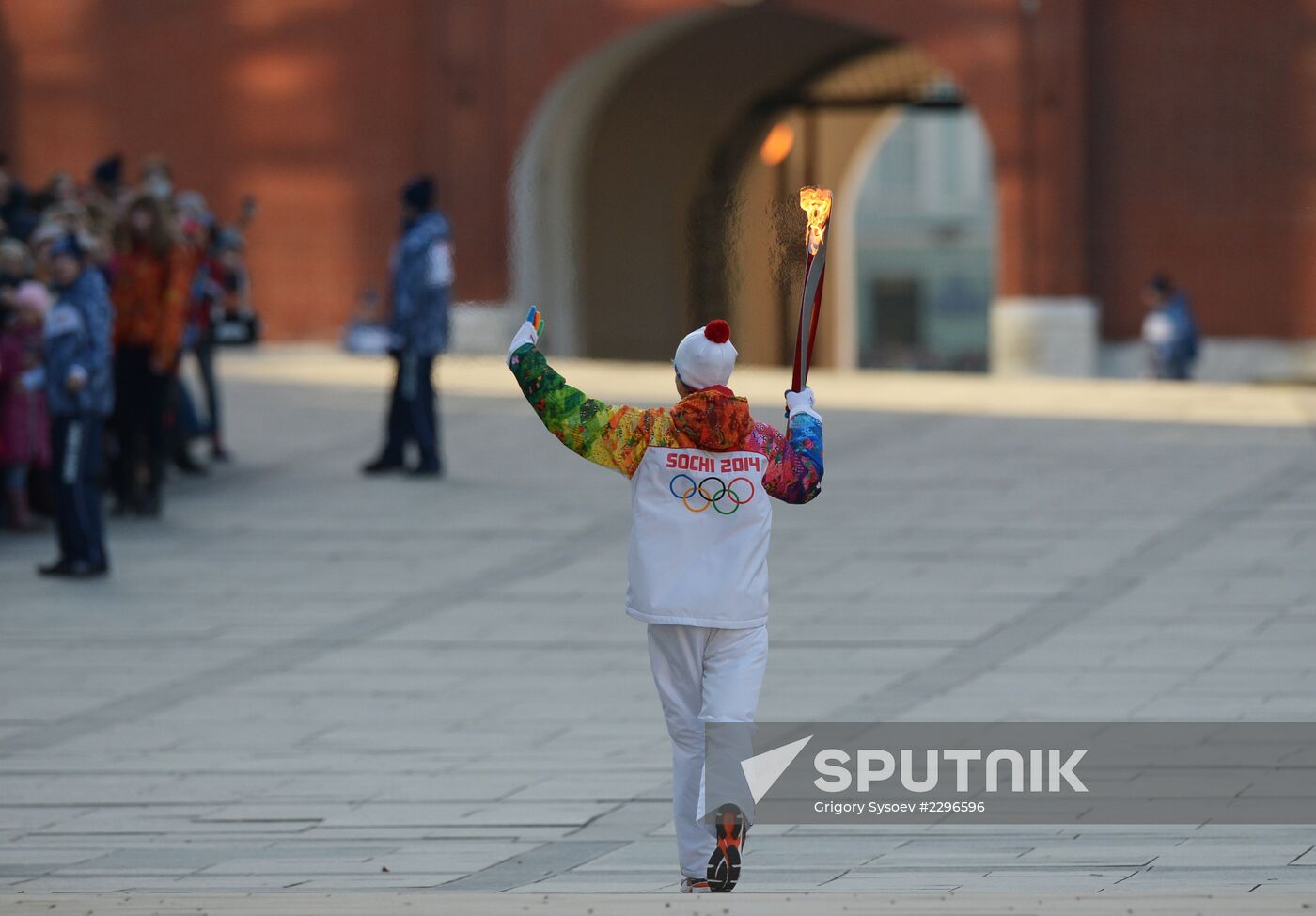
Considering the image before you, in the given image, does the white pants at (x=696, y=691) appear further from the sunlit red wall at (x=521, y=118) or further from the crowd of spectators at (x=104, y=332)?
the sunlit red wall at (x=521, y=118)

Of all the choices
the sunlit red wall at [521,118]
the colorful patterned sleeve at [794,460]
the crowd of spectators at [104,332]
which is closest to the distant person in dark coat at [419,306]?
the crowd of spectators at [104,332]

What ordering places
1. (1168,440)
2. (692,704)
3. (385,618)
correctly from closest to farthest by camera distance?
1. (692,704)
2. (385,618)
3. (1168,440)

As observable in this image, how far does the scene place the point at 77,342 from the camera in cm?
1027

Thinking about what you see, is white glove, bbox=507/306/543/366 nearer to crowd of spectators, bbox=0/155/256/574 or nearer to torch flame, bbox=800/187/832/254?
torch flame, bbox=800/187/832/254

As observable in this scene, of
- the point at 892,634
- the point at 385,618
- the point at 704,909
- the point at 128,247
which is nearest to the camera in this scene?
the point at 704,909

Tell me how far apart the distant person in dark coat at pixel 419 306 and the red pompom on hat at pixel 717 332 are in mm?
7316

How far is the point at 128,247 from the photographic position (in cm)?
1170

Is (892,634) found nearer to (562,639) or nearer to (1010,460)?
(562,639)

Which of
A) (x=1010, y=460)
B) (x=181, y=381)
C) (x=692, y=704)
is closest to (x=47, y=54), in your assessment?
(x=181, y=381)

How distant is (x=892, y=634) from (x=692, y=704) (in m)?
3.85

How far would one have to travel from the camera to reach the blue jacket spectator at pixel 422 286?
12750mm

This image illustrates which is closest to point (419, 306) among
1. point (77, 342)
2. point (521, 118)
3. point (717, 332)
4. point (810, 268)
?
point (77, 342)

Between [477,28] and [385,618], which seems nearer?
[385,618]

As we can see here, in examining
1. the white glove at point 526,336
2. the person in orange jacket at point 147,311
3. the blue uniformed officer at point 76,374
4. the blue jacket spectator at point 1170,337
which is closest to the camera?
the white glove at point 526,336
